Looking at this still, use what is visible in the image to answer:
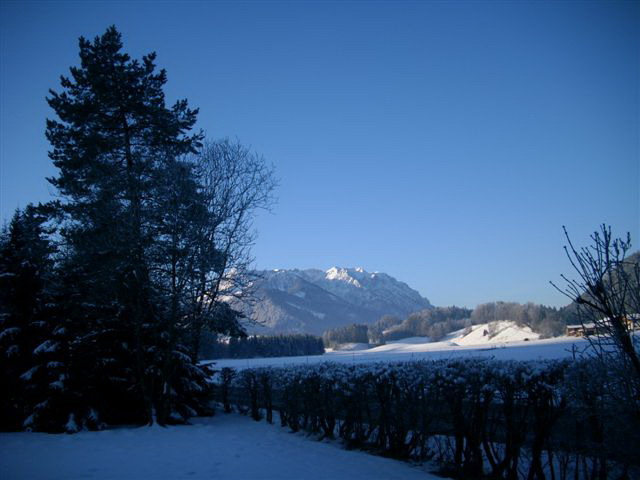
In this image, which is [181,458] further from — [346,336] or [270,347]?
[346,336]

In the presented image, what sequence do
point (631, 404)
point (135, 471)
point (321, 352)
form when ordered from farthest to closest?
point (321, 352) → point (135, 471) → point (631, 404)

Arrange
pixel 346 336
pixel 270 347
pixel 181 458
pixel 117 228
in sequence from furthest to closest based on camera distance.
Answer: pixel 346 336 → pixel 270 347 → pixel 117 228 → pixel 181 458

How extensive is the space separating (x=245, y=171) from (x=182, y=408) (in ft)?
26.7

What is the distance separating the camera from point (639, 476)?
17.4ft

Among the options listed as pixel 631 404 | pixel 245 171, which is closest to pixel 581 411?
pixel 631 404

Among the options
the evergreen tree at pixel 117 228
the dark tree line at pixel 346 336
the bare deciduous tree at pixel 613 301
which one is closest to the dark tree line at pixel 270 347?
the evergreen tree at pixel 117 228

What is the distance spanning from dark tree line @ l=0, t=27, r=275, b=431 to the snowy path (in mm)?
1797

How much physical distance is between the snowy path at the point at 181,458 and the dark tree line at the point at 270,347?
55.4 m

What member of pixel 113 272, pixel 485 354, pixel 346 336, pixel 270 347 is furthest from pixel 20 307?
pixel 346 336

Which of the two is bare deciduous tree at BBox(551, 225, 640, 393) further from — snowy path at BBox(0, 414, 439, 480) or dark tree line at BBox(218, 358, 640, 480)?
snowy path at BBox(0, 414, 439, 480)

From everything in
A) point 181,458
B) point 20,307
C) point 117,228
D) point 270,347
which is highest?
point 117,228

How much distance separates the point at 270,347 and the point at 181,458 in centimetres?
8029

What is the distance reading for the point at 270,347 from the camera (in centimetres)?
8594

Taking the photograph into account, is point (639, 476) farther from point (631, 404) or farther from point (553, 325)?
point (553, 325)
